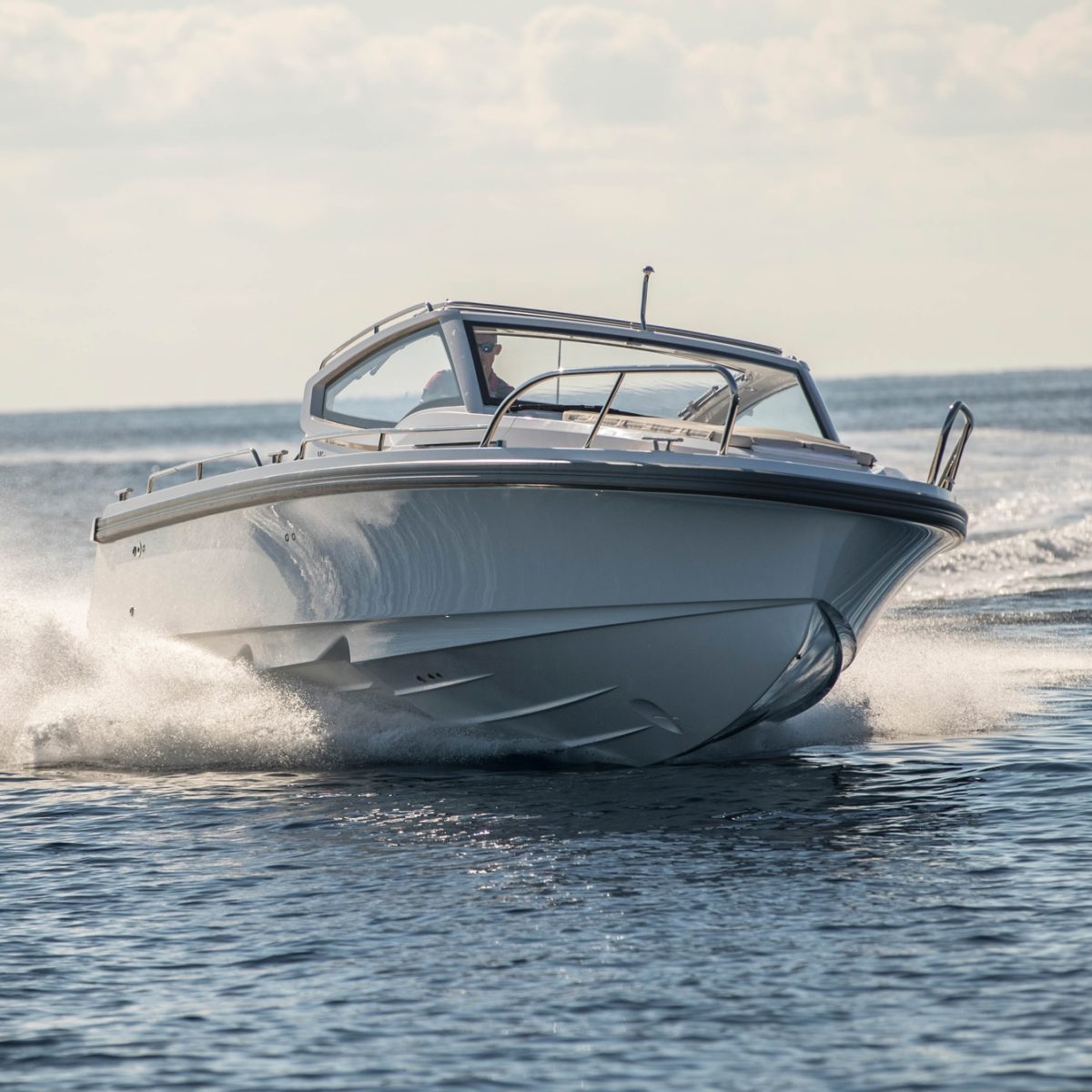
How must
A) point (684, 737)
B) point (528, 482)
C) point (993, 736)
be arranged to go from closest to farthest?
point (528, 482) < point (684, 737) < point (993, 736)

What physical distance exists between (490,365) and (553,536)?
157 cm

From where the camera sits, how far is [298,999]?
5176 mm

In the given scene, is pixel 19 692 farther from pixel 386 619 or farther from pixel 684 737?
pixel 684 737

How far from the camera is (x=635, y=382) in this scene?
909 cm

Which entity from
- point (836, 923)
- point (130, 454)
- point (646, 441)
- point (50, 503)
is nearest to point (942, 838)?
point (836, 923)

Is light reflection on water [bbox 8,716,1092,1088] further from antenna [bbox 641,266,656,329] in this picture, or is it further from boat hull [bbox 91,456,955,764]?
antenna [bbox 641,266,656,329]

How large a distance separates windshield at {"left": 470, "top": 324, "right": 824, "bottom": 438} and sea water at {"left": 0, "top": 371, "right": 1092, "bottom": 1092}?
189 centimetres

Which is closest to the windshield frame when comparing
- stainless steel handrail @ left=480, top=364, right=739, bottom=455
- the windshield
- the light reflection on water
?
the windshield

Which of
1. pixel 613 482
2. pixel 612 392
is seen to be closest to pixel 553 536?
pixel 613 482

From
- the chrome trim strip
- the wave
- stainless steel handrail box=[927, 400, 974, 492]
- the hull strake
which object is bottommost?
the wave

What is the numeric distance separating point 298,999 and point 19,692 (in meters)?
6.27

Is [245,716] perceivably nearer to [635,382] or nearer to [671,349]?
[635,382]

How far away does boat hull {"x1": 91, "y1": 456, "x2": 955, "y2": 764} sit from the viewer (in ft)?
25.0

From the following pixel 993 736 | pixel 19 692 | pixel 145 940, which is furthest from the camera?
pixel 19 692
